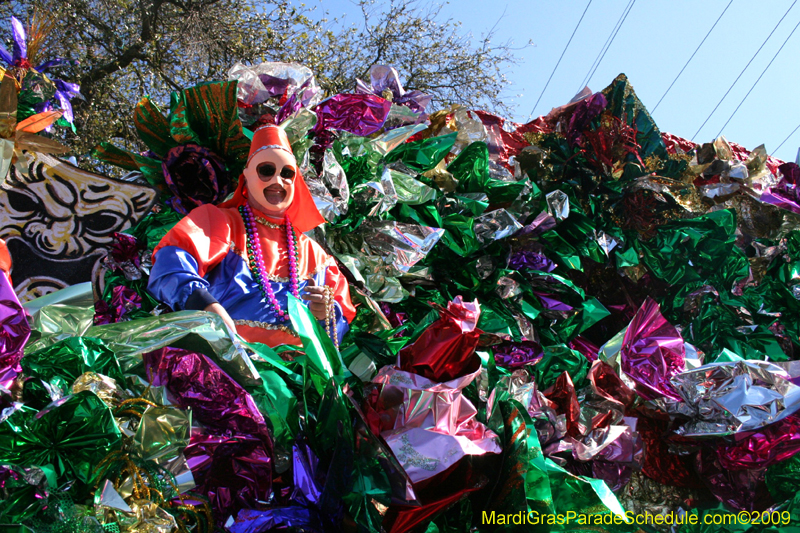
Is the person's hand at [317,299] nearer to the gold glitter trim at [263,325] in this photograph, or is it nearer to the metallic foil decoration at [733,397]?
the gold glitter trim at [263,325]

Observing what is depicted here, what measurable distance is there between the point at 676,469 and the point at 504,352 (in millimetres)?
547

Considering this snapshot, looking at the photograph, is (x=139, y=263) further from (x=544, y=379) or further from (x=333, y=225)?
(x=544, y=379)

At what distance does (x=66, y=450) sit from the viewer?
2.77ft

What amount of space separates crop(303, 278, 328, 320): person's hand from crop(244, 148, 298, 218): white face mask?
0.30 metres

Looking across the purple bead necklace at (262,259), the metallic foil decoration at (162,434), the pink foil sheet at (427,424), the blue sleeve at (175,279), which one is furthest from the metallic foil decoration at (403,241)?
the metallic foil decoration at (162,434)

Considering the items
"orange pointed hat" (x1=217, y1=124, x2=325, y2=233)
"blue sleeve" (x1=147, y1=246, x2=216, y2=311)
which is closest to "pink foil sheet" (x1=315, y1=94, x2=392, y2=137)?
"orange pointed hat" (x1=217, y1=124, x2=325, y2=233)

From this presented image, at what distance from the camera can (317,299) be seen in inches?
67.7

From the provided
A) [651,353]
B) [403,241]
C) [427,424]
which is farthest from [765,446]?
[403,241]

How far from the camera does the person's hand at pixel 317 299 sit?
1719mm

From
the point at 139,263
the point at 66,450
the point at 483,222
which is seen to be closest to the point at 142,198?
the point at 139,263

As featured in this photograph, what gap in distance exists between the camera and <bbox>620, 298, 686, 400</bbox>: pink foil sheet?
1.61 m

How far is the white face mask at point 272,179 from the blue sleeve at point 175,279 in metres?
0.32

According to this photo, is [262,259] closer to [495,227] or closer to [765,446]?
[495,227]

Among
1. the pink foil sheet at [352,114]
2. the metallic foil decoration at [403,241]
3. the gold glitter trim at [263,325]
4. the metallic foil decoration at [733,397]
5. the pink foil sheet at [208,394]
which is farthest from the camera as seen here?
the pink foil sheet at [352,114]
